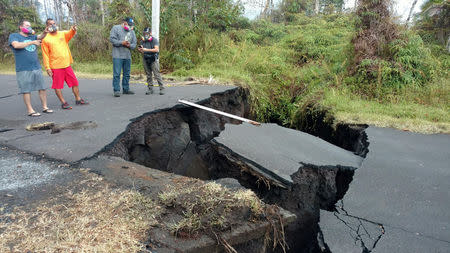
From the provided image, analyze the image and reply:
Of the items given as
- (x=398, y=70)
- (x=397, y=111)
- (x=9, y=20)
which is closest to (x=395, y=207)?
(x=397, y=111)

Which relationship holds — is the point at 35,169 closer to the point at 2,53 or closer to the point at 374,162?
the point at 374,162

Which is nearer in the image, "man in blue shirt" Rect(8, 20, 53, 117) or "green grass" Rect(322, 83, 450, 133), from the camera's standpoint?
"man in blue shirt" Rect(8, 20, 53, 117)

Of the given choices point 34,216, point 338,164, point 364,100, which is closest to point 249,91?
point 364,100

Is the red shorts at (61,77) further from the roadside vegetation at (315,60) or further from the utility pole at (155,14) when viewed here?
the utility pole at (155,14)

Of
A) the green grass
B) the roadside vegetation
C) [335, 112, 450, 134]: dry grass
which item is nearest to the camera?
[335, 112, 450, 134]: dry grass

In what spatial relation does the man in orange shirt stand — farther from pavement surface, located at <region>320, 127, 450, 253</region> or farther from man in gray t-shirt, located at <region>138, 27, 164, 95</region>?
pavement surface, located at <region>320, 127, 450, 253</region>

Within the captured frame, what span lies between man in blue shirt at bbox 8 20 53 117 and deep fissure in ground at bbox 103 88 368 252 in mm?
1961

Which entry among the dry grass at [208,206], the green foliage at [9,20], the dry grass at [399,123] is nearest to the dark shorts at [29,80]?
the dry grass at [208,206]

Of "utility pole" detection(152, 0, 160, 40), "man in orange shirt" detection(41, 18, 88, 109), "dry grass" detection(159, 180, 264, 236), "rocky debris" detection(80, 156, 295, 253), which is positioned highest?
"utility pole" detection(152, 0, 160, 40)

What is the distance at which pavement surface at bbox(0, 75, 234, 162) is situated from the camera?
3770 millimetres

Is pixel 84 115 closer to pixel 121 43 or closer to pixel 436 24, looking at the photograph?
pixel 121 43

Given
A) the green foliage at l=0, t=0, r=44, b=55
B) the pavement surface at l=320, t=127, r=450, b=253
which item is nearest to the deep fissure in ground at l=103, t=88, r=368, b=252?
the pavement surface at l=320, t=127, r=450, b=253

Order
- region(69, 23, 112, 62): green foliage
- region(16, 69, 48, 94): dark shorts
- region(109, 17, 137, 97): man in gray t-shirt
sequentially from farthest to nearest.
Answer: region(69, 23, 112, 62): green foliage → region(109, 17, 137, 97): man in gray t-shirt → region(16, 69, 48, 94): dark shorts

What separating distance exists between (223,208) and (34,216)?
1481 mm
